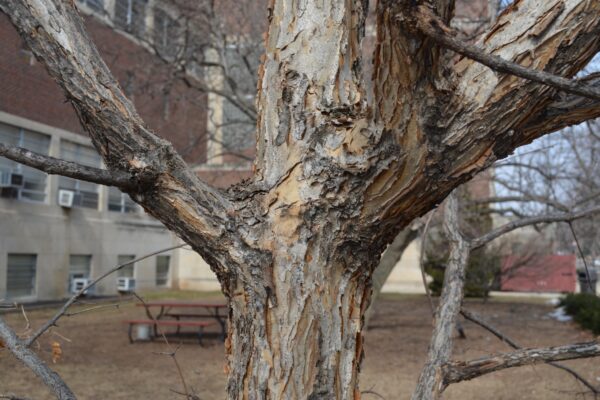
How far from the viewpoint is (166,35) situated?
12688 millimetres

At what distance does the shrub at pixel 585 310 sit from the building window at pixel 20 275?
46.1 feet

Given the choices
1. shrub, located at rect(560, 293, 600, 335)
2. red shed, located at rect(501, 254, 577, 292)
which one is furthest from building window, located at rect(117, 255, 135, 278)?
shrub, located at rect(560, 293, 600, 335)

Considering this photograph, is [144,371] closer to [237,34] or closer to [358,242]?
[237,34]

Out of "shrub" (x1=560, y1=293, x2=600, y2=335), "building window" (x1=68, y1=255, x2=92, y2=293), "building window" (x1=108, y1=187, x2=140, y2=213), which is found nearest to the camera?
"shrub" (x1=560, y1=293, x2=600, y2=335)

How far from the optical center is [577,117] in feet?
5.84

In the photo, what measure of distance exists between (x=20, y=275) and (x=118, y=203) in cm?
526

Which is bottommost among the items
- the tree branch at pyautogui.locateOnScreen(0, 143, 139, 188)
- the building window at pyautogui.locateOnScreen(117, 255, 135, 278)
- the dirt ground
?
the dirt ground

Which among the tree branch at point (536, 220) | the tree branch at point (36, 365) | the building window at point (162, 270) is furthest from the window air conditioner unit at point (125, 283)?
the tree branch at point (36, 365)

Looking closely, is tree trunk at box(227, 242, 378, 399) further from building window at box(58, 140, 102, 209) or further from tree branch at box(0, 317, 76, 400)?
building window at box(58, 140, 102, 209)

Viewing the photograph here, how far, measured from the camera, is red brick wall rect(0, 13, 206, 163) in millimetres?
12891

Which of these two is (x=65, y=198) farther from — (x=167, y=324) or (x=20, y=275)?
(x=167, y=324)

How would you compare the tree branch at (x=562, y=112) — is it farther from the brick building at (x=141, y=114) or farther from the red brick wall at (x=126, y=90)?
the red brick wall at (x=126, y=90)

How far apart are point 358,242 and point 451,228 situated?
1.82 m

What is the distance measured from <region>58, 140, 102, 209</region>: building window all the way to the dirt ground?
5738 mm
